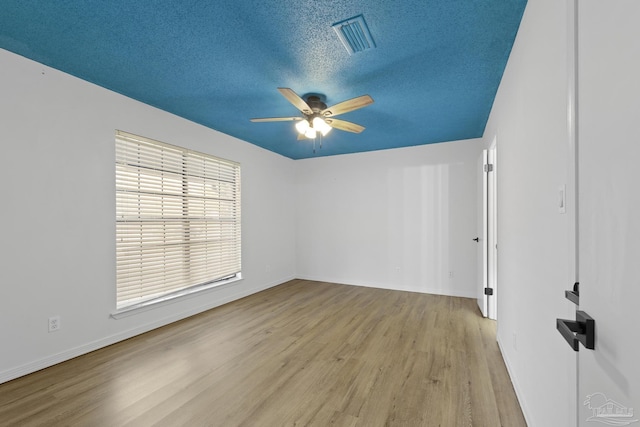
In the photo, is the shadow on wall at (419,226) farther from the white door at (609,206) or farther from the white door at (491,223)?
the white door at (609,206)

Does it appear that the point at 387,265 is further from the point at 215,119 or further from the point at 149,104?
the point at 149,104

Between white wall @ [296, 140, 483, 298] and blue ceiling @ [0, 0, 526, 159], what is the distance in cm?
149

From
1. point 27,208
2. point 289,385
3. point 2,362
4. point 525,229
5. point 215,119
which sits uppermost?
point 215,119

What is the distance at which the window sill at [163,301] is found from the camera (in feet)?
8.98

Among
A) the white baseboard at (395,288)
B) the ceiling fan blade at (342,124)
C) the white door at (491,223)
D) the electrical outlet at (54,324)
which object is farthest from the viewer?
the white baseboard at (395,288)

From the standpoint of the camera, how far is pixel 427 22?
1.72 metres

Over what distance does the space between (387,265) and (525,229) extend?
3.29m

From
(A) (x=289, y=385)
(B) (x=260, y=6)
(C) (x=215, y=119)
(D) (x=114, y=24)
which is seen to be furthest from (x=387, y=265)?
(D) (x=114, y=24)

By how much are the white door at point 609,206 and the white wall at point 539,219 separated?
0.55 feet

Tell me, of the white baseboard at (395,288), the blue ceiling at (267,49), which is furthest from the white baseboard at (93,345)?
the blue ceiling at (267,49)

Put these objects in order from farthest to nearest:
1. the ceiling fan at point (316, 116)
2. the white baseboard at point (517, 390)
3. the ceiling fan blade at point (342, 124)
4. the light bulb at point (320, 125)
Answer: the ceiling fan blade at point (342, 124), the light bulb at point (320, 125), the ceiling fan at point (316, 116), the white baseboard at point (517, 390)

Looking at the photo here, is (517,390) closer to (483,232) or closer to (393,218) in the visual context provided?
(483,232)

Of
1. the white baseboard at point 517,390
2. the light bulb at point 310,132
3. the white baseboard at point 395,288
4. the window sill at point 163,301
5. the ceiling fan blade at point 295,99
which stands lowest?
the white baseboard at point 395,288

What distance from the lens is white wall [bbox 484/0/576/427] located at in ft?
3.47
